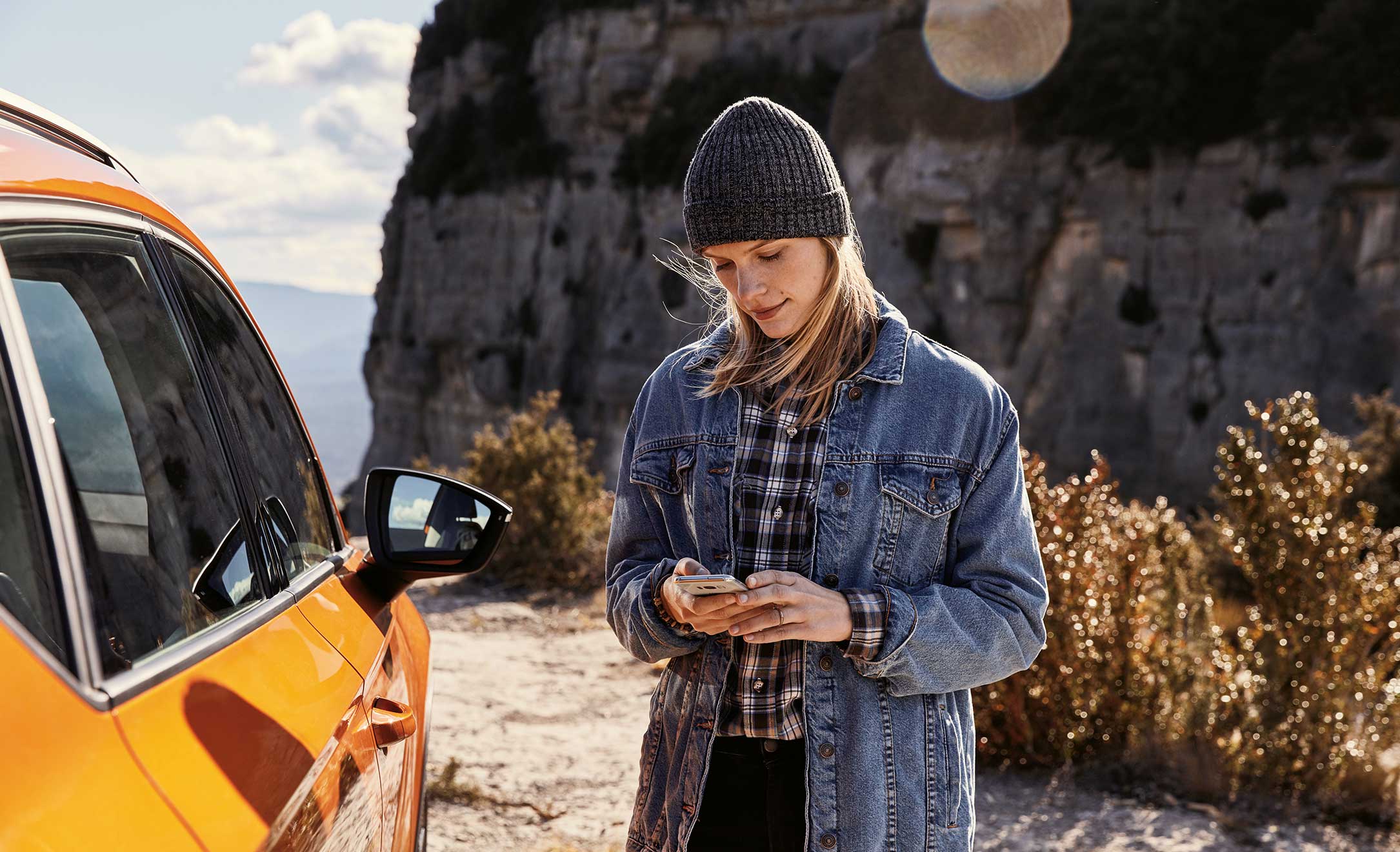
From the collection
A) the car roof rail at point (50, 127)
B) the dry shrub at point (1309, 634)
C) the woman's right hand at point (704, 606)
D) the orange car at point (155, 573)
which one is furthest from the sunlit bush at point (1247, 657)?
the car roof rail at point (50, 127)

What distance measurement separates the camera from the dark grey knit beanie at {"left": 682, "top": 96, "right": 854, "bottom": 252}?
5.96 feet

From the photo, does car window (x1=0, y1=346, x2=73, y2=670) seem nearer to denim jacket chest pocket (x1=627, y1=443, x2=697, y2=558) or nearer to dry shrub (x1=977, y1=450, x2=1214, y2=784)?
denim jacket chest pocket (x1=627, y1=443, x2=697, y2=558)

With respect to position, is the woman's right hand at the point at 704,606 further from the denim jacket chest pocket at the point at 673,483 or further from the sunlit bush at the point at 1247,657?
the sunlit bush at the point at 1247,657

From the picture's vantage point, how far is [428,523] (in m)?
2.23

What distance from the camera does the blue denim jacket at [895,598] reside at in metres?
1.76

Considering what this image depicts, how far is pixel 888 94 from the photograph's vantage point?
2800cm

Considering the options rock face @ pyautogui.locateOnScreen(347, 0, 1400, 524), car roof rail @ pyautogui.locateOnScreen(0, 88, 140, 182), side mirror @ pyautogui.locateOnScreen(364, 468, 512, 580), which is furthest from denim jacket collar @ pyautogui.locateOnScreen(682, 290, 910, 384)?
rock face @ pyautogui.locateOnScreen(347, 0, 1400, 524)

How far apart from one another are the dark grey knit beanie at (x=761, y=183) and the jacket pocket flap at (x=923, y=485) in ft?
1.28

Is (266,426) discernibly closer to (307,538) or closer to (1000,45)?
(307,538)

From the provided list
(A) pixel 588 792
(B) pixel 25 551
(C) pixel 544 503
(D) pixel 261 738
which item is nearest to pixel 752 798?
(D) pixel 261 738

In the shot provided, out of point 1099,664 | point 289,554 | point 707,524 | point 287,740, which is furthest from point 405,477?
point 1099,664

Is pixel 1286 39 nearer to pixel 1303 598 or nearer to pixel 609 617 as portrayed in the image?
pixel 1303 598

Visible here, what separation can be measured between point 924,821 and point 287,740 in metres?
0.95

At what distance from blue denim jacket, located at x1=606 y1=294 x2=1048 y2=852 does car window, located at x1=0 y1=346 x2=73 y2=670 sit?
0.98m
